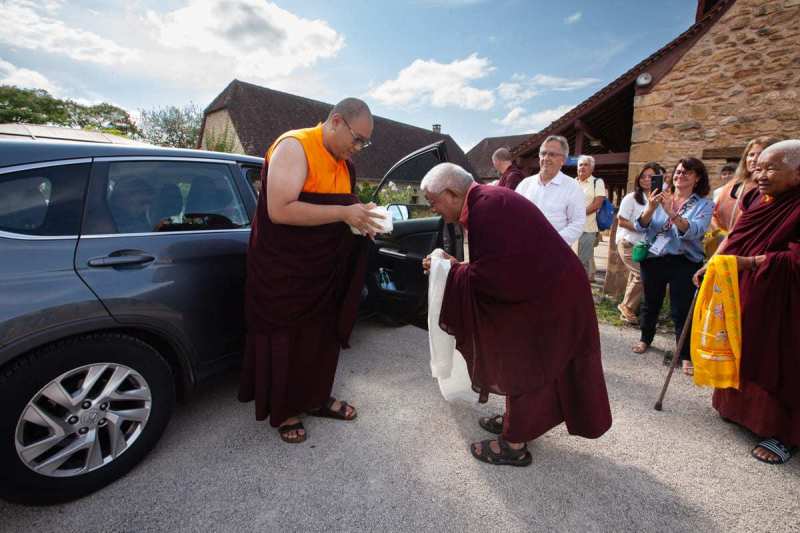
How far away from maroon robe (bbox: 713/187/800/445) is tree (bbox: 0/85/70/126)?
1793 inches

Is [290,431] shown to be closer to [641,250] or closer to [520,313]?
[520,313]

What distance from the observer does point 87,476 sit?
180 centimetres

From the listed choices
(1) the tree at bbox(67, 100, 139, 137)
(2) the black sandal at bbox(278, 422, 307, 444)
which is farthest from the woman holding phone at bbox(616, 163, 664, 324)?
(1) the tree at bbox(67, 100, 139, 137)

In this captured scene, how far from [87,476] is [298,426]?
105cm

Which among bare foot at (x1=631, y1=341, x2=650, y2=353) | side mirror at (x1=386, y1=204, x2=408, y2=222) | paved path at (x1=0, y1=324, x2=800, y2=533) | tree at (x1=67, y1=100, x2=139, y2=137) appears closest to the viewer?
paved path at (x1=0, y1=324, x2=800, y2=533)

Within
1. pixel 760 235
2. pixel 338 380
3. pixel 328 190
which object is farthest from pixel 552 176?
pixel 338 380

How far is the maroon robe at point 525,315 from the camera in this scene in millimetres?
1751

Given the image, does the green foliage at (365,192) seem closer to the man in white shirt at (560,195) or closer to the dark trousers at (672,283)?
the man in white shirt at (560,195)

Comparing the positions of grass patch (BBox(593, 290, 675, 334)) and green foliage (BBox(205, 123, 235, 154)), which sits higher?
green foliage (BBox(205, 123, 235, 154))

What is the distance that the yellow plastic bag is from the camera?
7.62 feet

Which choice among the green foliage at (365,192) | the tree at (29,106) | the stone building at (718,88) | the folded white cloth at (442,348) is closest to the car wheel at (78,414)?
the folded white cloth at (442,348)

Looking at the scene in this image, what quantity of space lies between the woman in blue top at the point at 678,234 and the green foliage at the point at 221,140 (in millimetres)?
19033

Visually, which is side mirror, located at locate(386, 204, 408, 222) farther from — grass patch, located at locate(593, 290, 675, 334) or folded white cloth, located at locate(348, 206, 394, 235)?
grass patch, located at locate(593, 290, 675, 334)

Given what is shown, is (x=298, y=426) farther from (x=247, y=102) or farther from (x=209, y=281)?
(x=247, y=102)
